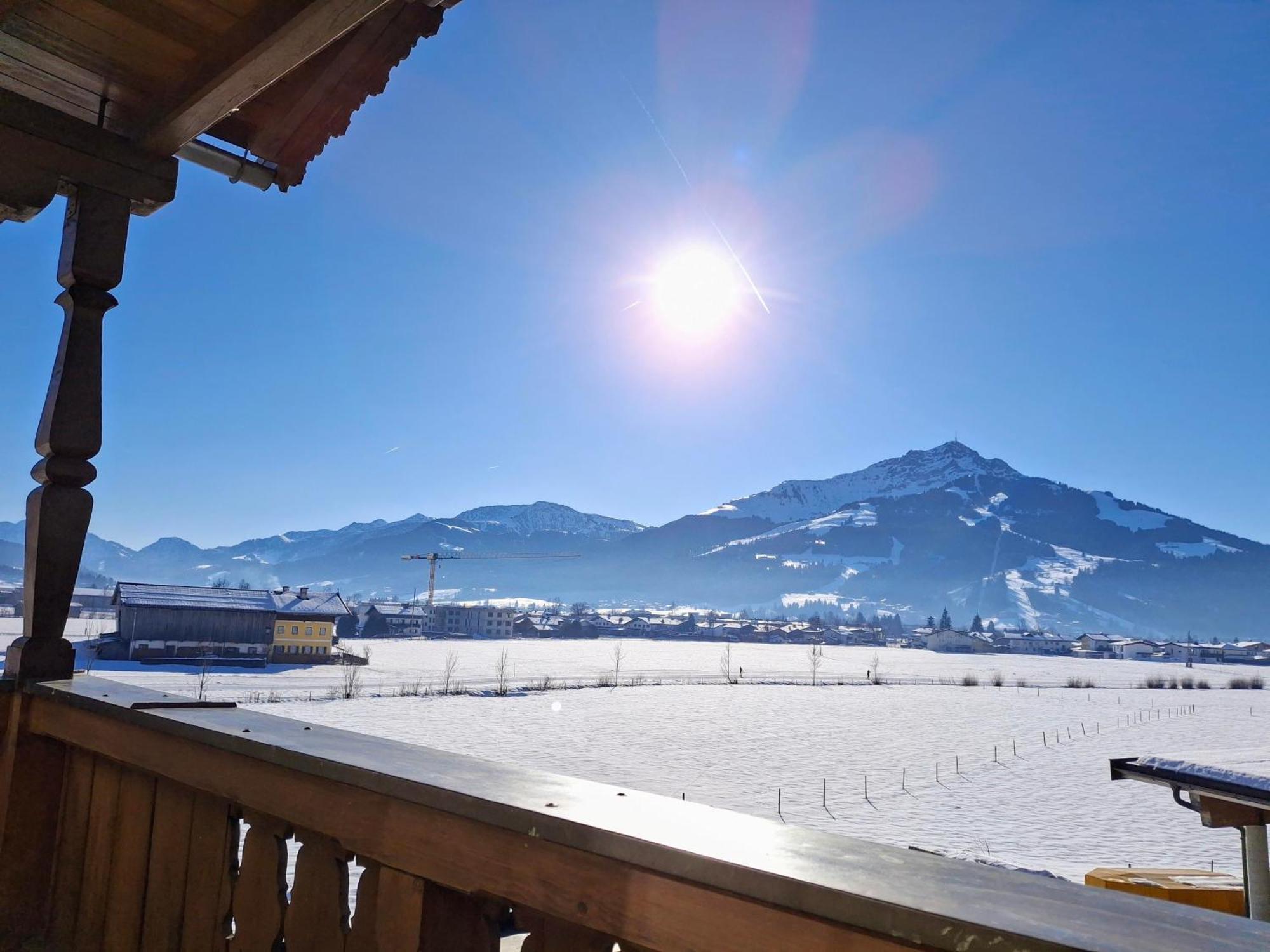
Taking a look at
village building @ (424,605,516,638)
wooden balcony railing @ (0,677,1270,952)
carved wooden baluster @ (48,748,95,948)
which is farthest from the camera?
village building @ (424,605,516,638)

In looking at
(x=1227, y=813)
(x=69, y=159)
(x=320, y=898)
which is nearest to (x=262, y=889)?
(x=320, y=898)

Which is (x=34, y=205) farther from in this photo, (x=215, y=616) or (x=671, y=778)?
(x=215, y=616)

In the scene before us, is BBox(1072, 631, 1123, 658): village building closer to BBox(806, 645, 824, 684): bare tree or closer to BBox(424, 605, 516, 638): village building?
BBox(806, 645, 824, 684): bare tree

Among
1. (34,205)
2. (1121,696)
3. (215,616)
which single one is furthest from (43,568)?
(1121,696)

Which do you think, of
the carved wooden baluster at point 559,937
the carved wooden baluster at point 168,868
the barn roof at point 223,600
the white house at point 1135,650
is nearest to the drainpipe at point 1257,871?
the carved wooden baluster at point 559,937

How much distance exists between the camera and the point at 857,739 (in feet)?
85.0

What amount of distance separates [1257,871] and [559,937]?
17.6 feet

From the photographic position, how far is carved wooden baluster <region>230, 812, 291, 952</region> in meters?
1.59

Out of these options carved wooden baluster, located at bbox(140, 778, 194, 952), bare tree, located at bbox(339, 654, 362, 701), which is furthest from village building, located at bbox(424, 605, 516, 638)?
carved wooden baluster, located at bbox(140, 778, 194, 952)

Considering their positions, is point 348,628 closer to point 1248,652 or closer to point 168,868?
point 168,868

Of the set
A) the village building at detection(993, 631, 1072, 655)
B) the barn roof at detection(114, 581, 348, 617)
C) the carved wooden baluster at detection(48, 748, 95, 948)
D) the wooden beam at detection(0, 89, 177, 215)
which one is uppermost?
the wooden beam at detection(0, 89, 177, 215)

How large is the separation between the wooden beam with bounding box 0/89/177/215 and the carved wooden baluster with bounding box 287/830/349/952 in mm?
2552

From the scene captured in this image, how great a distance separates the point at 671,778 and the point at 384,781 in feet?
56.4

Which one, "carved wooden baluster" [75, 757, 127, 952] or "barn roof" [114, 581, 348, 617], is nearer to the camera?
"carved wooden baluster" [75, 757, 127, 952]
